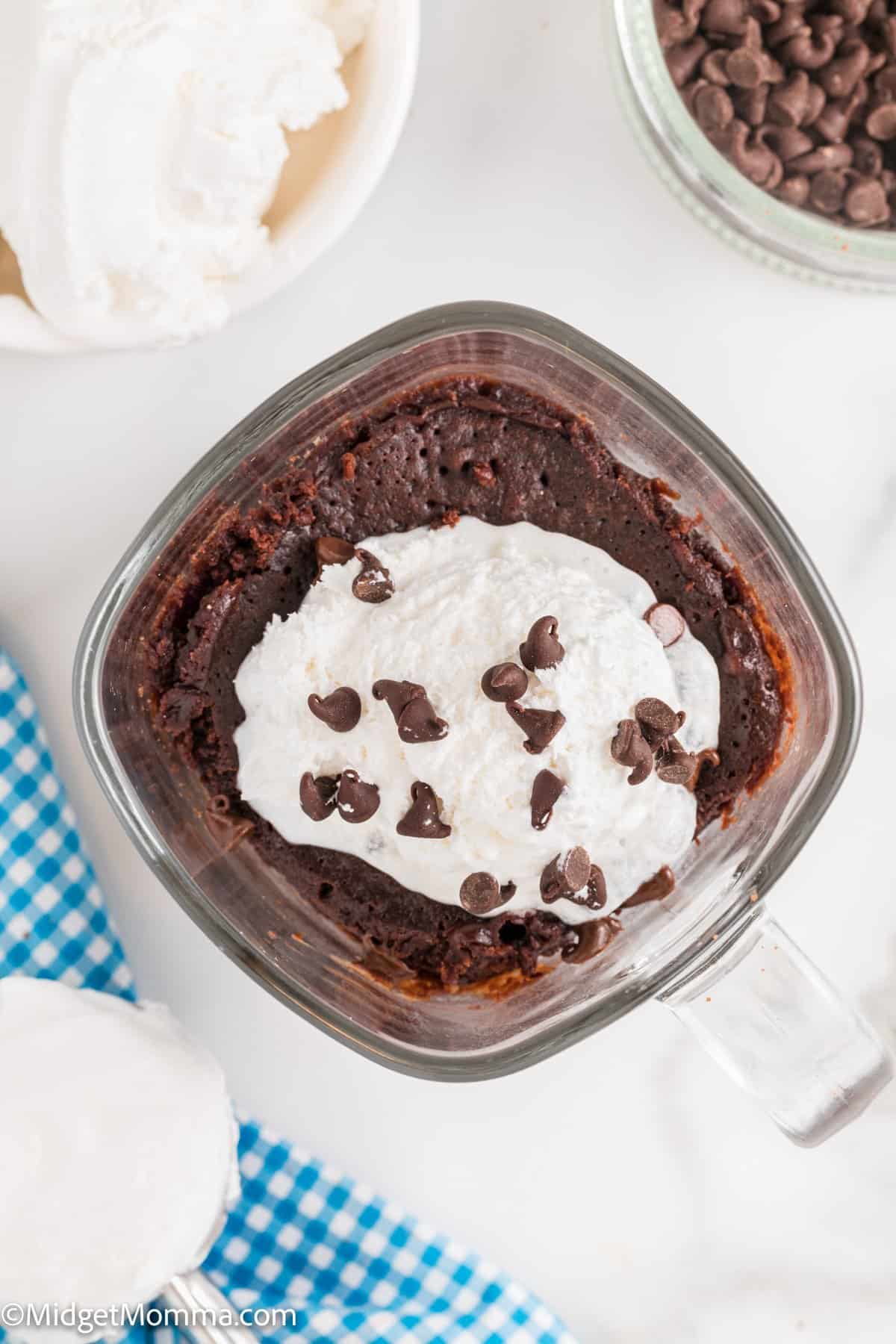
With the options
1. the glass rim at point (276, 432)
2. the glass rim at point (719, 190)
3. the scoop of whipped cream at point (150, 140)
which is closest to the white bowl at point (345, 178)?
the scoop of whipped cream at point (150, 140)

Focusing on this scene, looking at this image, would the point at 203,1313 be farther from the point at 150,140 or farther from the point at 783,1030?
the point at 150,140

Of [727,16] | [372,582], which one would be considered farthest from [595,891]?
[727,16]

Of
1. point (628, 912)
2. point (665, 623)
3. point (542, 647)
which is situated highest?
point (665, 623)

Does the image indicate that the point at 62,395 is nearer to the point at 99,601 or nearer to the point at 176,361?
the point at 176,361

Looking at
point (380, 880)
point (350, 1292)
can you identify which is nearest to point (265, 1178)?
point (350, 1292)

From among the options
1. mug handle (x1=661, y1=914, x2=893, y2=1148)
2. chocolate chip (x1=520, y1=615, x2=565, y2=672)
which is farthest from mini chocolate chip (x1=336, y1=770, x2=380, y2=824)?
mug handle (x1=661, y1=914, x2=893, y2=1148)
